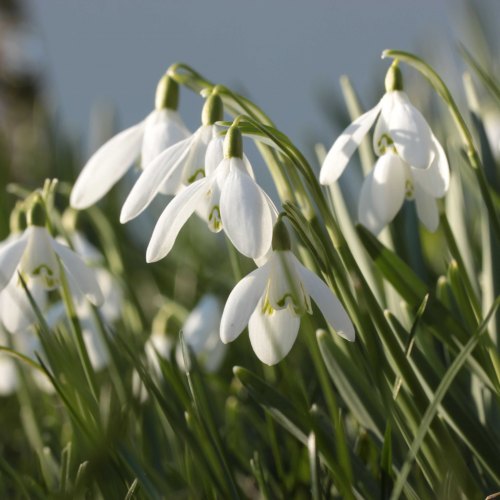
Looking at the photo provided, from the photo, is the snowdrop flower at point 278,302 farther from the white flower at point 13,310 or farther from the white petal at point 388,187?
the white flower at point 13,310

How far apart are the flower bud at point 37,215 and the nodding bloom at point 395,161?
298mm

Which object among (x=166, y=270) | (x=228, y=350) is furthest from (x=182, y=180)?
(x=166, y=270)

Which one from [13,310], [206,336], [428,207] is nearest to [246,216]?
[428,207]

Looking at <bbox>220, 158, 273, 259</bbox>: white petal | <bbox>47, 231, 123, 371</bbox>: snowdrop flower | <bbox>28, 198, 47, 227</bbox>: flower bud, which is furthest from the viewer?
<bbox>47, 231, 123, 371</bbox>: snowdrop flower

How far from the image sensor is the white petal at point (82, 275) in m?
0.86

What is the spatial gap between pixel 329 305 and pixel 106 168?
14.6 inches

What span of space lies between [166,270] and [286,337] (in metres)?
1.18

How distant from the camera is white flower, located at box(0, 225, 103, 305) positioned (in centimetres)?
86

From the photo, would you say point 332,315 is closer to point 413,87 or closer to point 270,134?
point 270,134

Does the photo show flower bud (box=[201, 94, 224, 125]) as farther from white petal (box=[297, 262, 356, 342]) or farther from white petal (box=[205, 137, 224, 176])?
white petal (box=[297, 262, 356, 342])

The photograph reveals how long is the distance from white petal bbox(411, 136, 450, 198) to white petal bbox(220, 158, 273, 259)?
17cm

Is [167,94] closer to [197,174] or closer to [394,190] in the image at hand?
[197,174]

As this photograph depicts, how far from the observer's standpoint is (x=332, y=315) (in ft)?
2.22

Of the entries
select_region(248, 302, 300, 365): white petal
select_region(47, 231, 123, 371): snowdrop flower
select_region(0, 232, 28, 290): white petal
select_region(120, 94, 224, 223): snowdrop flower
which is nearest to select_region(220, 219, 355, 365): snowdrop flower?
select_region(248, 302, 300, 365): white petal
